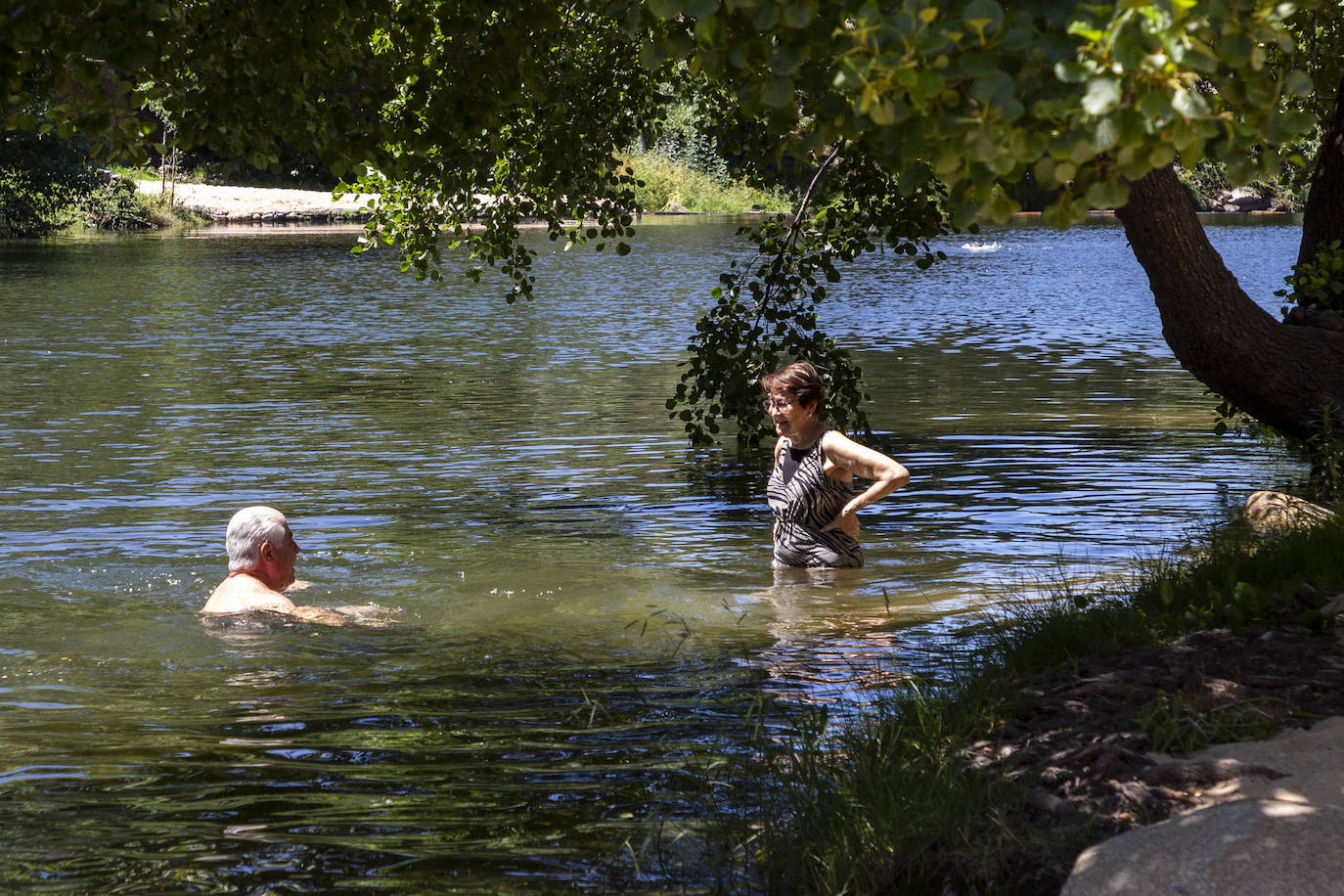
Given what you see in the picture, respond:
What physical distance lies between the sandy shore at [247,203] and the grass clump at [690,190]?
21.0 metres

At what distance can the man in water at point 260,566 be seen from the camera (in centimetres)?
859

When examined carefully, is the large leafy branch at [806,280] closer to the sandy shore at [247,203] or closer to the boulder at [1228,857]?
the boulder at [1228,857]

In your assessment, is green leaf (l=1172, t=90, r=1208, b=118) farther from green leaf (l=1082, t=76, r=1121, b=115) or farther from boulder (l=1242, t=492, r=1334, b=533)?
boulder (l=1242, t=492, r=1334, b=533)

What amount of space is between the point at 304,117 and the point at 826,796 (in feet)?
13.2

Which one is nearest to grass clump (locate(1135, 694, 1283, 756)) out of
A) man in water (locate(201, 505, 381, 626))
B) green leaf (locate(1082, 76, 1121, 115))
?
green leaf (locate(1082, 76, 1121, 115))

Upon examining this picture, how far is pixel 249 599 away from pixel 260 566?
0.21m

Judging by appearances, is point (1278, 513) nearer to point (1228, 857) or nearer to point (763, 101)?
point (1228, 857)

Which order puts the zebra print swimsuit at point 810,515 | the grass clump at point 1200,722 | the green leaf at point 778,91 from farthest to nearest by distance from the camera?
the zebra print swimsuit at point 810,515
the grass clump at point 1200,722
the green leaf at point 778,91

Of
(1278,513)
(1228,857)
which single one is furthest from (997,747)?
(1278,513)

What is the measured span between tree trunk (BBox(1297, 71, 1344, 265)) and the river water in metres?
2.34

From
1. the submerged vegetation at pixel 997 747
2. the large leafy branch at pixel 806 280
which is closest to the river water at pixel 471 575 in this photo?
the submerged vegetation at pixel 997 747

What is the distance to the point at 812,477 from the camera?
923 cm

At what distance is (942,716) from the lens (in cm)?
562

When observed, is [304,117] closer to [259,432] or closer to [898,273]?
[259,432]
